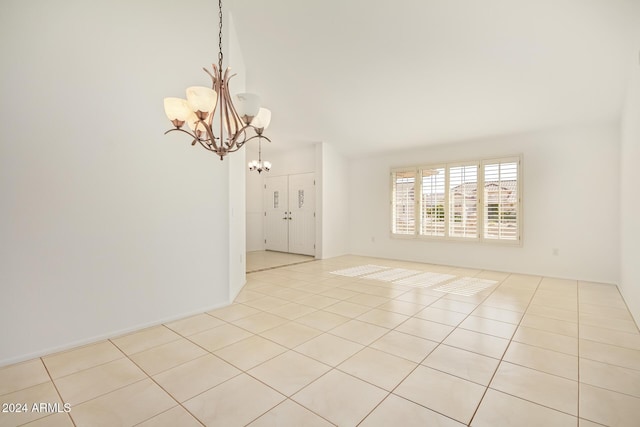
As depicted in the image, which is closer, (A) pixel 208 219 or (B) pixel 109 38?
(B) pixel 109 38

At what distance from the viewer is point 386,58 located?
349 cm

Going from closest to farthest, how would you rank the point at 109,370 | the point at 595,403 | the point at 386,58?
the point at 595,403, the point at 109,370, the point at 386,58

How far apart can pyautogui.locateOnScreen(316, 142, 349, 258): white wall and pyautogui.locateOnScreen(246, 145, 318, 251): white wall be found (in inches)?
17.0

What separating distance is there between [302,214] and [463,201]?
361 cm

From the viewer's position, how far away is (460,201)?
5.52 meters

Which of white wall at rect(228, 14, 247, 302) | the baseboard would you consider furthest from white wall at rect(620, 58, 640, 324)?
the baseboard

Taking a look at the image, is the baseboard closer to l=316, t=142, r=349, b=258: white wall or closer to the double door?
l=316, t=142, r=349, b=258: white wall

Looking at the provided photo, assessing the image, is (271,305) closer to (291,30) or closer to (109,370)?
(109,370)

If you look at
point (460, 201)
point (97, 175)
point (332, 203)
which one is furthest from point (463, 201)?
point (97, 175)

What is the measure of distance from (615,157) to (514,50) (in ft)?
8.94

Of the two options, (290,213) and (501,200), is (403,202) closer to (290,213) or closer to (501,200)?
(501,200)

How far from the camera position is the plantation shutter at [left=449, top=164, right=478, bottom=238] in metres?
5.38

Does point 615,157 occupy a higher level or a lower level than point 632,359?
higher

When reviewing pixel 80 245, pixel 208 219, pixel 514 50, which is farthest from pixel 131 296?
pixel 514 50
